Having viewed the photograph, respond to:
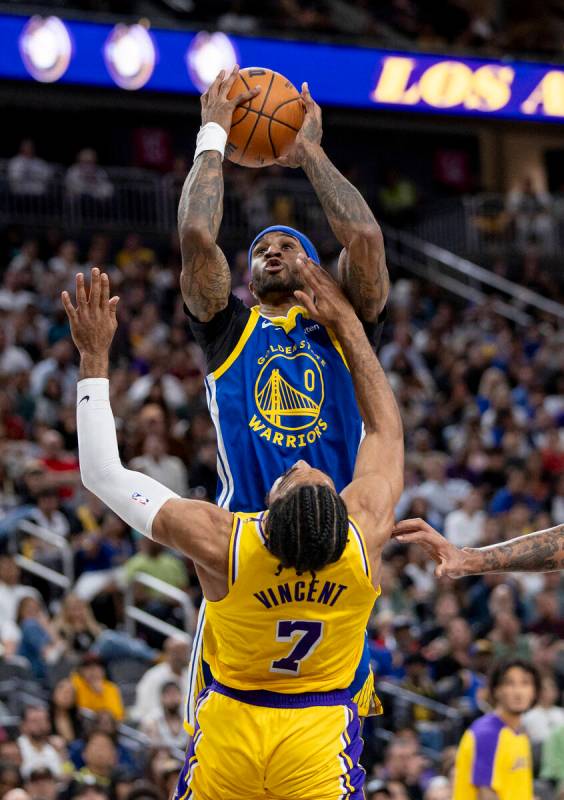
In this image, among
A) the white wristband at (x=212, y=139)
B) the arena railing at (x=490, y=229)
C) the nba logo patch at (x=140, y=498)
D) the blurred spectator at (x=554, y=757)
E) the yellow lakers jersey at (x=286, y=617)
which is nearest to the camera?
the yellow lakers jersey at (x=286, y=617)

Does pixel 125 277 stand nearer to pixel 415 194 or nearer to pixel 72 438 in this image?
pixel 72 438

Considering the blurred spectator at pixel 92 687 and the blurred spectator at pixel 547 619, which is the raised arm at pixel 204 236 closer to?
the blurred spectator at pixel 92 687

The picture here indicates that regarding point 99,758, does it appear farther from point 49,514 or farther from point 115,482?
point 115,482

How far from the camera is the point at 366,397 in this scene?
538 centimetres

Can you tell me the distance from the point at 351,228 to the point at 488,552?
1.31 metres

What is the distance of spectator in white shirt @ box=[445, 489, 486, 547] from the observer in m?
14.2

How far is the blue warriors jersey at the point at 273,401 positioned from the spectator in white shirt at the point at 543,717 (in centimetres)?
588

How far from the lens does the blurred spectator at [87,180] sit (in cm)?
2016

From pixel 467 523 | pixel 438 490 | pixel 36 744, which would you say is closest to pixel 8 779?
pixel 36 744

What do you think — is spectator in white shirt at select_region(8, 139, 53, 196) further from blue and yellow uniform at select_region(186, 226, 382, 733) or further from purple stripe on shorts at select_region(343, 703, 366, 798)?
purple stripe on shorts at select_region(343, 703, 366, 798)

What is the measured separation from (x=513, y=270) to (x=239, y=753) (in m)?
18.7

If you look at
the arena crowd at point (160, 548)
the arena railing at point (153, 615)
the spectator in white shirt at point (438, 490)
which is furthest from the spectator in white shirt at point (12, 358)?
the spectator in white shirt at point (438, 490)

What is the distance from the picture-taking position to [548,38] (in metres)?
25.2

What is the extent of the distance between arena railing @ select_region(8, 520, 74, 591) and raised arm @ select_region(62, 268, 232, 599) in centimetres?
689
